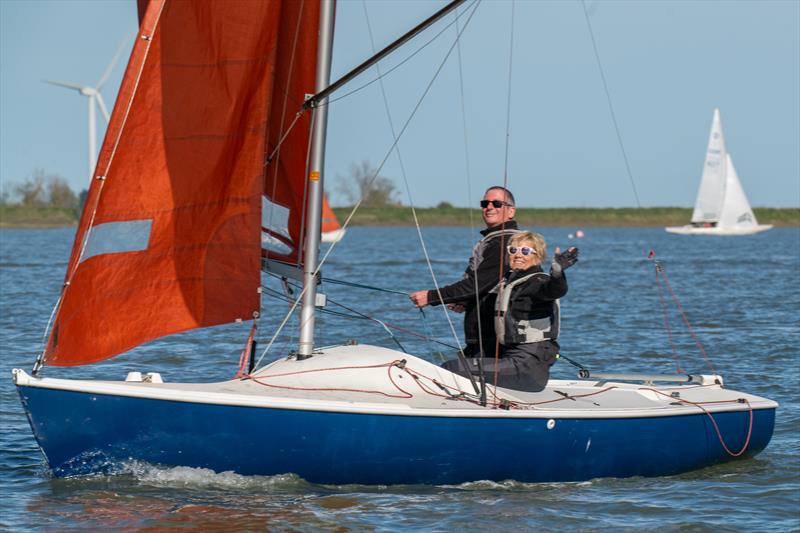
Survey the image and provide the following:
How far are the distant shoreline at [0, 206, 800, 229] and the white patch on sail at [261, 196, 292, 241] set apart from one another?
8457 centimetres

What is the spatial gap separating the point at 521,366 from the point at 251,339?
74.5 inches

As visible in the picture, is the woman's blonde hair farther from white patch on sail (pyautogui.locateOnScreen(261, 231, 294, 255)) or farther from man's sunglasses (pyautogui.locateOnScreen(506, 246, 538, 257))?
white patch on sail (pyautogui.locateOnScreen(261, 231, 294, 255))

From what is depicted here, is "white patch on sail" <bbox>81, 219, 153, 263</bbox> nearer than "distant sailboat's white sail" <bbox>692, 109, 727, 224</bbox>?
Yes

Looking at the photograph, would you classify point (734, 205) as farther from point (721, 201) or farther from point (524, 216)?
point (524, 216)

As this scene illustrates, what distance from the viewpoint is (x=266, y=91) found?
8.64m

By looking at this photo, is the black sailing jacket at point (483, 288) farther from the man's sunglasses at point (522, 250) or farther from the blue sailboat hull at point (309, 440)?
the blue sailboat hull at point (309, 440)

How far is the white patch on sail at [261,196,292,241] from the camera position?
914 centimetres

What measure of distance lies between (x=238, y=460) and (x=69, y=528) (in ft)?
3.47

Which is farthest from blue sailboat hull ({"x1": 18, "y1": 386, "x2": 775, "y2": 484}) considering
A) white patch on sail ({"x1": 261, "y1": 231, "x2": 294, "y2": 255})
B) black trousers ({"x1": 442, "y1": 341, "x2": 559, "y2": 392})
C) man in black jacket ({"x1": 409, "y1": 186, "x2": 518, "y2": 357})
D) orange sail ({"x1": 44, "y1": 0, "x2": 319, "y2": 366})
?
white patch on sail ({"x1": 261, "y1": 231, "x2": 294, "y2": 255})

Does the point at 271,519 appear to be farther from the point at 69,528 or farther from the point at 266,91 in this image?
the point at 266,91

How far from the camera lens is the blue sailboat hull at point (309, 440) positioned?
781 centimetres

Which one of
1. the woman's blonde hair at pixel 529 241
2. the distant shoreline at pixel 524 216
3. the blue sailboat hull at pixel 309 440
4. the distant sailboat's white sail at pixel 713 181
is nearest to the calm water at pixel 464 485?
the blue sailboat hull at pixel 309 440

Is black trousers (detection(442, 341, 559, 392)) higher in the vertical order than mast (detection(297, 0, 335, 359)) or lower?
lower

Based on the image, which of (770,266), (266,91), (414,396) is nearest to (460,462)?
(414,396)
